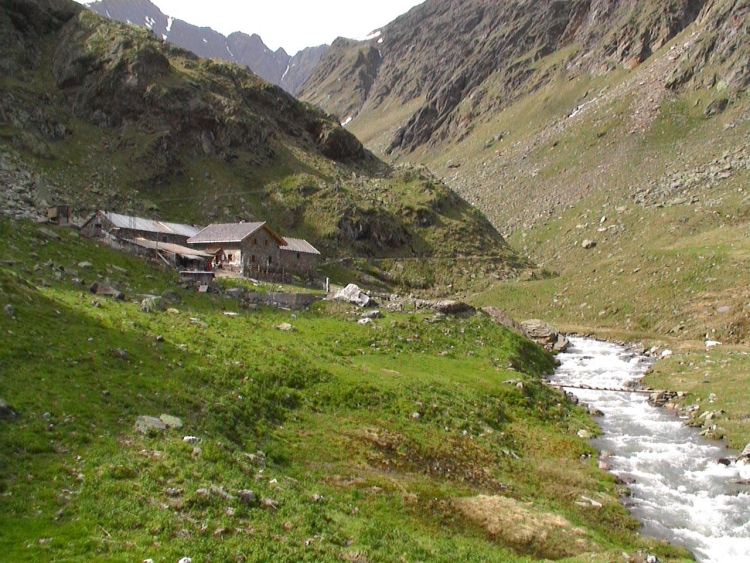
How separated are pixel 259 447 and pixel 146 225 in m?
47.7

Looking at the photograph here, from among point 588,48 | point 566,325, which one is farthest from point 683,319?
point 588,48

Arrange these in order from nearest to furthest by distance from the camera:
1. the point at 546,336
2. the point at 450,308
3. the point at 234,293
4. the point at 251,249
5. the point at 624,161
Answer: the point at 234,293 < the point at 450,308 < the point at 546,336 < the point at 251,249 < the point at 624,161

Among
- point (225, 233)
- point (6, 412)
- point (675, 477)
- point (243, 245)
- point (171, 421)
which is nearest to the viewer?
point (6, 412)

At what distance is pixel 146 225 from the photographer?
2314 inches

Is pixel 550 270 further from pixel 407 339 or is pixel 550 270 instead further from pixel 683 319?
pixel 407 339

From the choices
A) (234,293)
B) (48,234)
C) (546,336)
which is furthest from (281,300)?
(546,336)

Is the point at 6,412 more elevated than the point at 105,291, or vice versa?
the point at 105,291

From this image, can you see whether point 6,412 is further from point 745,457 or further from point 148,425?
point 745,457

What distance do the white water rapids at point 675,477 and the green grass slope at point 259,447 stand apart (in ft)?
4.54

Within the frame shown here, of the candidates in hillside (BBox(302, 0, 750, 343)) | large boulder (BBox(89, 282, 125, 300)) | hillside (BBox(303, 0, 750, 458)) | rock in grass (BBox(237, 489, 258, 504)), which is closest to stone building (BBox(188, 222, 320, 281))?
large boulder (BBox(89, 282, 125, 300))

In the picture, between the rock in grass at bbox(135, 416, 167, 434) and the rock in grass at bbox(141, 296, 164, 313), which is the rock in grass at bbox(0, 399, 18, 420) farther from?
the rock in grass at bbox(141, 296, 164, 313)

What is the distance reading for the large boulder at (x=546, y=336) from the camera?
5028 cm

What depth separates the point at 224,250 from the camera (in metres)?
57.3

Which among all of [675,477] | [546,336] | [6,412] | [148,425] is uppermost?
[546,336]
